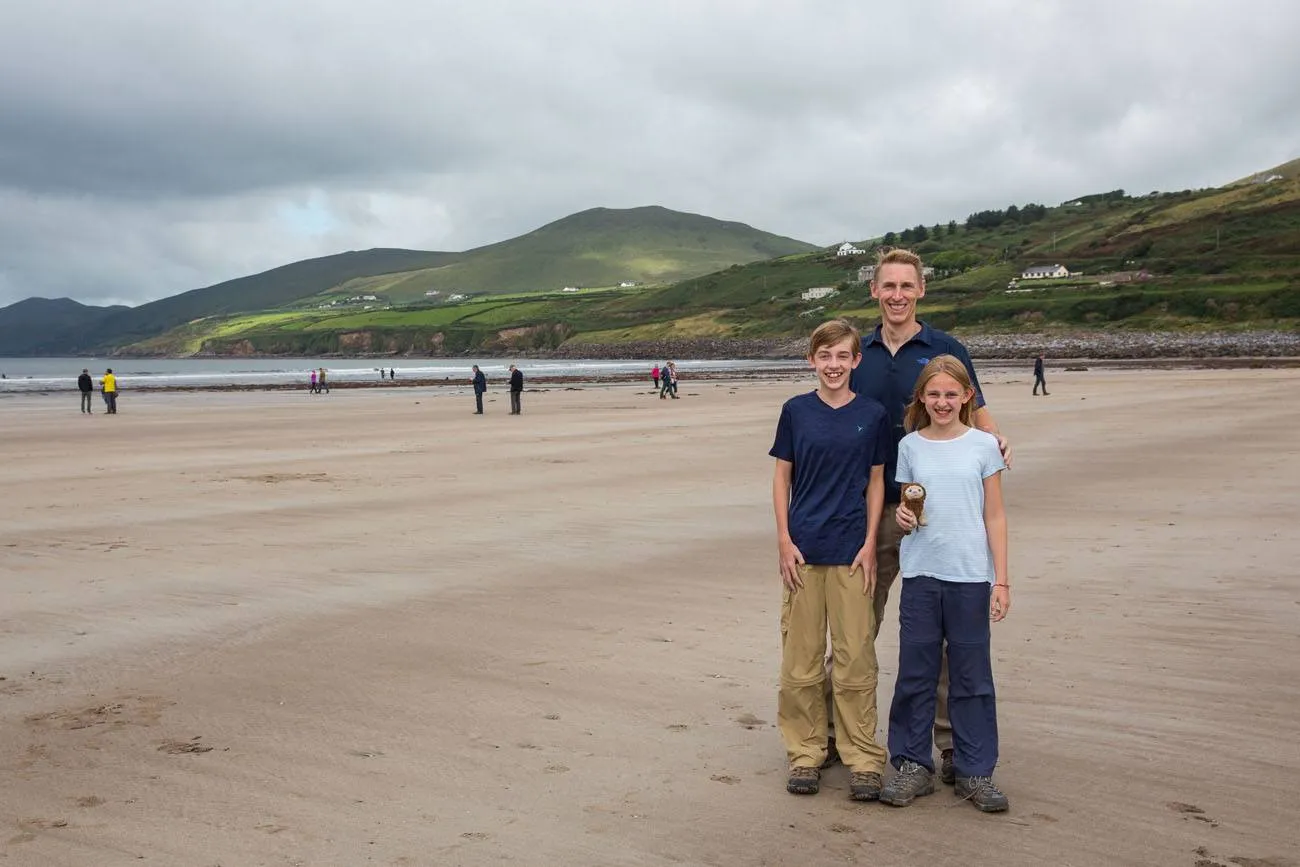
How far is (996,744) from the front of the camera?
14.7 ft

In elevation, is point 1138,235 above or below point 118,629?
above

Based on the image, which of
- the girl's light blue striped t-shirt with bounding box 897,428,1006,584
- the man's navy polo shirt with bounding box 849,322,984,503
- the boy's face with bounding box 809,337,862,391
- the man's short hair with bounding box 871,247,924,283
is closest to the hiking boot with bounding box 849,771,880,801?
the girl's light blue striped t-shirt with bounding box 897,428,1006,584

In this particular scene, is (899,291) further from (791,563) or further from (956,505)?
(791,563)

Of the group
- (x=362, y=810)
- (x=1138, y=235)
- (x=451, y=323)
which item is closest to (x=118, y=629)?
(x=362, y=810)

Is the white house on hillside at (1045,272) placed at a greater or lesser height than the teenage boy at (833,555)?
greater

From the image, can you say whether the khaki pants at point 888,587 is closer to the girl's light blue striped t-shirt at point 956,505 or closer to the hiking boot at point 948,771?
the hiking boot at point 948,771

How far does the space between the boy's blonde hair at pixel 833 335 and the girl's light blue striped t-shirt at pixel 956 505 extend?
1.85ft

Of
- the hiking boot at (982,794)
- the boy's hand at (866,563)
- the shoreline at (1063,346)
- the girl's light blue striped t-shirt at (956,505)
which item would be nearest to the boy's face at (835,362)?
the girl's light blue striped t-shirt at (956,505)

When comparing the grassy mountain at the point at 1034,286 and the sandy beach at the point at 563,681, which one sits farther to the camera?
the grassy mountain at the point at 1034,286

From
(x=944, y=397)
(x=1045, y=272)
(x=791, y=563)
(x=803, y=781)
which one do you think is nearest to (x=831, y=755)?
(x=803, y=781)

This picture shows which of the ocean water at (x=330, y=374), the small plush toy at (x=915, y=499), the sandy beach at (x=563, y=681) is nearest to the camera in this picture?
the sandy beach at (x=563, y=681)

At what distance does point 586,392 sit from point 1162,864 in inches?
1907

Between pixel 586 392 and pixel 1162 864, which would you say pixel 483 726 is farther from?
pixel 586 392

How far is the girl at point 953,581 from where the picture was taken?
14.9ft
